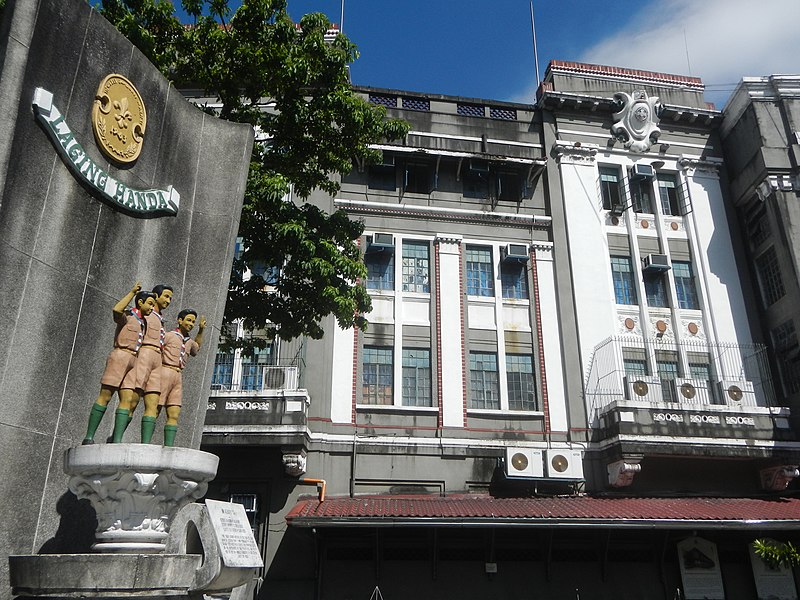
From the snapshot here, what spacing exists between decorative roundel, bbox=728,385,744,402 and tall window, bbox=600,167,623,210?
22.7 feet

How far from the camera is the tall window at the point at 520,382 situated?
19594mm

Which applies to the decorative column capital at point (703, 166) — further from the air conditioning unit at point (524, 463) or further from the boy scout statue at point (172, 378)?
the boy scout statue at point (172, 378)

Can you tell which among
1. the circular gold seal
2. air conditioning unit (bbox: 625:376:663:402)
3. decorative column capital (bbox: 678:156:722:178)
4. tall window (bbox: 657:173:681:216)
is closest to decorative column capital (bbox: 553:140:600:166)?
tall window (bbox: 657:173:681:216)

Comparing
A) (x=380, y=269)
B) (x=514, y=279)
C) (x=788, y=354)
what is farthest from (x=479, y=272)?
(x=788, y=354)

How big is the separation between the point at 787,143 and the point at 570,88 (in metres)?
7.48

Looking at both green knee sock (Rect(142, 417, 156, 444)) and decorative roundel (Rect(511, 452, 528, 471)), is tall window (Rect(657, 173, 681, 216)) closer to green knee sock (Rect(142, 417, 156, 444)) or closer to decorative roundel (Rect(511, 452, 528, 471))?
decorative roundel (Rect(511, 452, 528, 471))

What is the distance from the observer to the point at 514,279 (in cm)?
2123

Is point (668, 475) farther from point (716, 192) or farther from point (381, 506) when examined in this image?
point (716, 192)

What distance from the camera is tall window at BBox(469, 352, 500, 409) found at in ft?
63.9

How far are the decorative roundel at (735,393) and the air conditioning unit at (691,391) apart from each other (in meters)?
0.64

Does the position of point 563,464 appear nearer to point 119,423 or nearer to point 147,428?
point 147,428

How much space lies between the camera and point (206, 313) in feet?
33.2

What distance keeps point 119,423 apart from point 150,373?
661 mm

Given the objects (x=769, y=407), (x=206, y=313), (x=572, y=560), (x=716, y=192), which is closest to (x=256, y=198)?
(x=206, y=313)
